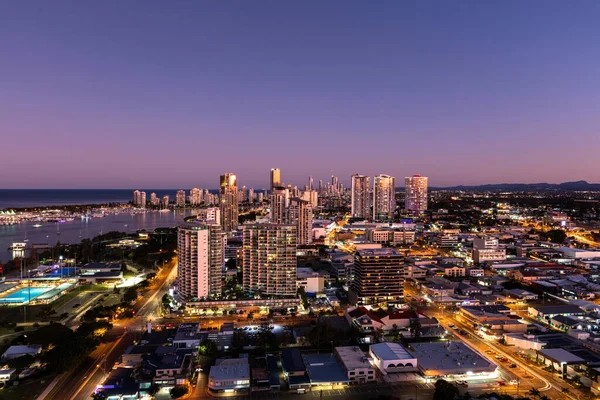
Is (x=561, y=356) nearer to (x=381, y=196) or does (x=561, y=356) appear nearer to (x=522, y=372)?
(x=522, y=372)

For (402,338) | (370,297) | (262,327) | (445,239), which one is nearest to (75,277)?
(262,327)

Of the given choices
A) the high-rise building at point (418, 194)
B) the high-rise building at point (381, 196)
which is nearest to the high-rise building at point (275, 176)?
the high-rise building at point (381, 196)

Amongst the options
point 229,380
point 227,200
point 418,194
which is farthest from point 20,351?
point 418,194

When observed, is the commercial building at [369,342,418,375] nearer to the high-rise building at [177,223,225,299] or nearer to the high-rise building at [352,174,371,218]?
the high-rise building at [177,223,225,299]

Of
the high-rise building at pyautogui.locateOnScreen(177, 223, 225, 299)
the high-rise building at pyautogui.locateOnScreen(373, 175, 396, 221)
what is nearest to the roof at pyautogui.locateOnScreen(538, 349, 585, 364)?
the high-rise building at pyautogui.locateOnScreen(177, 223, 225, 299)

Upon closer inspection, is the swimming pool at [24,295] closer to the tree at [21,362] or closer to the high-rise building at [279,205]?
the tree at [21,362]

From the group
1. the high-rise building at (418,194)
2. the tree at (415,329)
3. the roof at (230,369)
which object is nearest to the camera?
the roof at (230,369)
